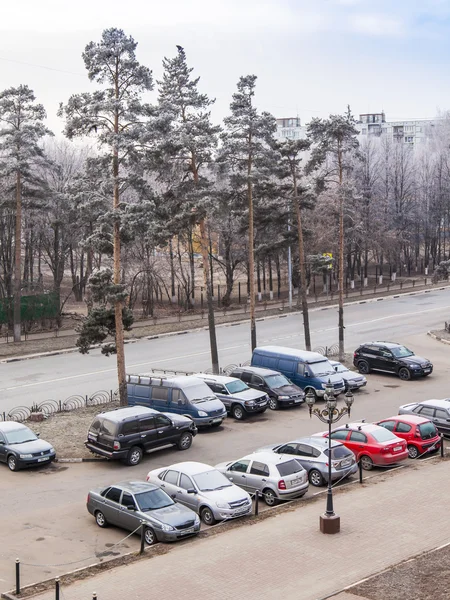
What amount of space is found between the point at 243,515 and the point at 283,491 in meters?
1.67

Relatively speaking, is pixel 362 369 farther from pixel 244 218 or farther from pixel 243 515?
pixel 243 515

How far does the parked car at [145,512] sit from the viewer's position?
60.8ft

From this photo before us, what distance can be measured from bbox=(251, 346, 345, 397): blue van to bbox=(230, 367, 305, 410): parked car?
814 mm

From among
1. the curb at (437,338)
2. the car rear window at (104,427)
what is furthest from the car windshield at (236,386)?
the curb at (437,338)

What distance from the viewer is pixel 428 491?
2158 centimetres

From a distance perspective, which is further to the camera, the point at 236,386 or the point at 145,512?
the point at 236,386

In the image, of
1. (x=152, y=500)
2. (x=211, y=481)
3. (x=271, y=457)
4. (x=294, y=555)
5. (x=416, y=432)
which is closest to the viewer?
(x=294, y=555)

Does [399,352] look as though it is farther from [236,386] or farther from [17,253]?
[17,253]

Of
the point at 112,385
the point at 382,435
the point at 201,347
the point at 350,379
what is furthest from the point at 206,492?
the point at 201,347

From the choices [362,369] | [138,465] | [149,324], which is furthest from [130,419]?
[149,324]

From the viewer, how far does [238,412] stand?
31.9 metres

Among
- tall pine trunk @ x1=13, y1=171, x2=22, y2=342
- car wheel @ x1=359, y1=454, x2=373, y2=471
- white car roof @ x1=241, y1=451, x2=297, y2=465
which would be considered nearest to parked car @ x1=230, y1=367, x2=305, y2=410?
car wheel @ x1=359, y1=454, x2=373, y2=471

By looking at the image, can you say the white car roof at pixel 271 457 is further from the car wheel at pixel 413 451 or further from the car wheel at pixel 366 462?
the car wheel at pixel 413 451

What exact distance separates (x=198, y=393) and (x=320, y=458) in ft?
27.9
